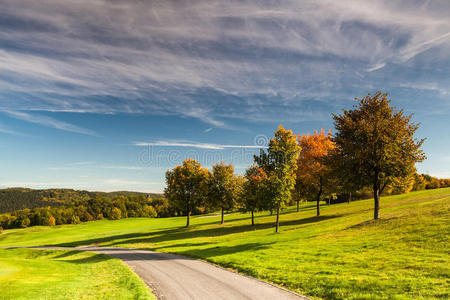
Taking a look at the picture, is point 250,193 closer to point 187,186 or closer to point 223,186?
point 223,186

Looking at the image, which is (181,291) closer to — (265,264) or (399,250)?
(265,264)

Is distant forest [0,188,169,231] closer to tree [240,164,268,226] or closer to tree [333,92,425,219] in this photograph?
tree [240,164,268,226]

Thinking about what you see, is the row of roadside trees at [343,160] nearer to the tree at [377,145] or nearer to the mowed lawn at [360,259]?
the tree at [377,145]

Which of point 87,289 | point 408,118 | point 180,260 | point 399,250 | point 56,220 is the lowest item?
point 56,220

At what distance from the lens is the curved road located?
12648mm

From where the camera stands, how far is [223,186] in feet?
159

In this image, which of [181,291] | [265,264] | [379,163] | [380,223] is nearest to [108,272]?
[181,291]

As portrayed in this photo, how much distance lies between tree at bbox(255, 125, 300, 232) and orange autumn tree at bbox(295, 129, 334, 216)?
7.46 metres

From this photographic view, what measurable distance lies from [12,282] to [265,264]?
54.0 feet

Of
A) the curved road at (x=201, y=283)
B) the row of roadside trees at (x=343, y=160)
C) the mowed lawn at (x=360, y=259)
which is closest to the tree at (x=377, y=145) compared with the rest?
the row of roadside trees at (x=343, y=160)

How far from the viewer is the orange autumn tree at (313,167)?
39.8 metres

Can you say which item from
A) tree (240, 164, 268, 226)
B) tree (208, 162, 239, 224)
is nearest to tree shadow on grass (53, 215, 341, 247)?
tree (240, 164, 268, 226)

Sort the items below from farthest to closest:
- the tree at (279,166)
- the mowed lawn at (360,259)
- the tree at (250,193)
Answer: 1. the tree at (250,193)
2. the tree at (279,166)
3. the mowed lawn at (360,259)

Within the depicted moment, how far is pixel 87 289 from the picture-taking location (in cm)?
1459
